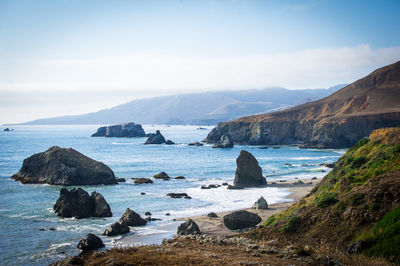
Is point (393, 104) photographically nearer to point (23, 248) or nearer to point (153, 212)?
point (153, 212)

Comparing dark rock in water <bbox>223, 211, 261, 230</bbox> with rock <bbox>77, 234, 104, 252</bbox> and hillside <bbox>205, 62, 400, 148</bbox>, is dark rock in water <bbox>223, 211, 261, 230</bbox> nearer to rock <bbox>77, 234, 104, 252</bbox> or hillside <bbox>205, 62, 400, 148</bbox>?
rock <bbox>77, 234, 104, 252</bbox>

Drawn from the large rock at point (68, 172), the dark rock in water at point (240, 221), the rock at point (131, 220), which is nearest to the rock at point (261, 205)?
the dark rock in water at point (240, 221)

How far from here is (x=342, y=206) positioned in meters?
19.7

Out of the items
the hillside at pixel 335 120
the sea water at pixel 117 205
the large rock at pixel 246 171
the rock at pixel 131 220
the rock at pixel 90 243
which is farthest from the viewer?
the hillside at pixel 335 120

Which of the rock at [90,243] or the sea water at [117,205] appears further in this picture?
the sea water at [117,205]

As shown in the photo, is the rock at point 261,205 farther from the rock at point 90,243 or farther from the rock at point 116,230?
the rock at point 90,243

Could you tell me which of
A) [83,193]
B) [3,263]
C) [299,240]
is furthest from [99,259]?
[83,193]

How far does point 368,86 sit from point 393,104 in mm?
23714

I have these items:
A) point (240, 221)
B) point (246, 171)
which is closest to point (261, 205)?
point (240, 221)

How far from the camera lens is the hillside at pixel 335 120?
12462cm

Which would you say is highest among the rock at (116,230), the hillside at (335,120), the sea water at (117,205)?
the hillside at (335,120)

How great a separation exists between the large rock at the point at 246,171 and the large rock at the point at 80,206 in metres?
21.9

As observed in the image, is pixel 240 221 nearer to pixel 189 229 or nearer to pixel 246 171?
pixel 189 229

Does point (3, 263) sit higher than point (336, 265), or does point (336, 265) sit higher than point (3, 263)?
point (336, 265)
